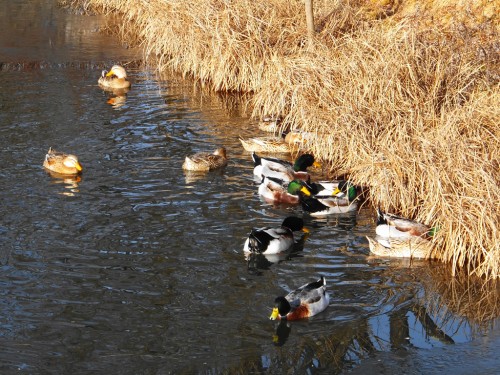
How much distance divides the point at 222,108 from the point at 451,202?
28.7 ft

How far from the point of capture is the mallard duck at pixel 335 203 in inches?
513

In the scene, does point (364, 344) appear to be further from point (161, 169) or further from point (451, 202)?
point (161, 169)

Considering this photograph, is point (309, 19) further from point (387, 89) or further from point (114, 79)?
point (387, 89)

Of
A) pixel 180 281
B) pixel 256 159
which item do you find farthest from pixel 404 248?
pixel 256 159

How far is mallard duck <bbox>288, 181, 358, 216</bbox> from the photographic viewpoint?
1302 cm

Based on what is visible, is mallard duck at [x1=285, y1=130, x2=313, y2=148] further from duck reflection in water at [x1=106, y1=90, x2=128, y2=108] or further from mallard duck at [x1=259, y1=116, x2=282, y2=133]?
duck reflection in water at [x1=106, y1=90, x2=128, y2=108]

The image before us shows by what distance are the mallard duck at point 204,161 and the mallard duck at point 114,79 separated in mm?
6098

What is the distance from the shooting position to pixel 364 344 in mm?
8938

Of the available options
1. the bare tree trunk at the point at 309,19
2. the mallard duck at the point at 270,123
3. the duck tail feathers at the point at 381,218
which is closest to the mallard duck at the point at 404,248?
the duck tail feathers at the point at 381,218

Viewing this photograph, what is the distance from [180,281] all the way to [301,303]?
161 centimetres

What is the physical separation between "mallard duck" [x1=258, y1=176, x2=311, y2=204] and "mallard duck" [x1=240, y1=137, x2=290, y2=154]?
2378mm

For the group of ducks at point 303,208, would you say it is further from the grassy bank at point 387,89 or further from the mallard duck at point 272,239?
the grassy bank at point 387,89

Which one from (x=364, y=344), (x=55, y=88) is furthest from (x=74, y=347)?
(x=55, y=88)

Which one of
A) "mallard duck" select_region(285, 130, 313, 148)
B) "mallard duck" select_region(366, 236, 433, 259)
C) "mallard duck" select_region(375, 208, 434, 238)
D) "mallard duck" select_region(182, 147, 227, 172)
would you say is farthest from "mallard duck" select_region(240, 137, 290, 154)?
"mallard duck" select_region(366, 236, 433, 259)
